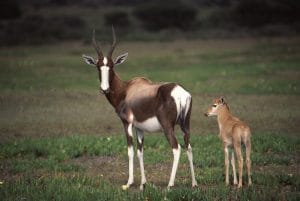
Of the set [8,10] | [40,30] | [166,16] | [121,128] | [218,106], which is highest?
[8,10]

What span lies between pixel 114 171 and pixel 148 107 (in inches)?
91.3

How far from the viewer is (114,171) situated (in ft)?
49.1

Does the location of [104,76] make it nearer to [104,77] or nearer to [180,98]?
[104,77]

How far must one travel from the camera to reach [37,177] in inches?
539

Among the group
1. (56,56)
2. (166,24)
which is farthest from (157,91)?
(166,24)

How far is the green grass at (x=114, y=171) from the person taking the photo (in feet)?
38.1

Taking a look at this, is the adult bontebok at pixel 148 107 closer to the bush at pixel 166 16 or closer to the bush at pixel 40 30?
the bush at pixel 40 30

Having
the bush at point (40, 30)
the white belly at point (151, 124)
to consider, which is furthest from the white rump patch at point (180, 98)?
the bush at point (40, 30)

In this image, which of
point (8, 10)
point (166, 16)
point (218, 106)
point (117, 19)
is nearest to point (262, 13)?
point (166, 16)

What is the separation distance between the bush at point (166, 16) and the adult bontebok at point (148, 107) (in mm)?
40248

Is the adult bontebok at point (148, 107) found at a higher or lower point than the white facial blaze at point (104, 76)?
lower

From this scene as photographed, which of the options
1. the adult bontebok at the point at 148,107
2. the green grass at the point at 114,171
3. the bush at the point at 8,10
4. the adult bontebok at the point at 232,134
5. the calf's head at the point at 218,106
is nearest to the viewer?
the green grass at the point at 114,171

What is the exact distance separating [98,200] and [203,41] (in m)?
33.3

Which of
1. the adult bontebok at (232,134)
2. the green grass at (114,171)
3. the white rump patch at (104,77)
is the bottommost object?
the green grass at (114,171)
